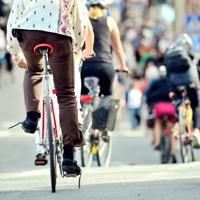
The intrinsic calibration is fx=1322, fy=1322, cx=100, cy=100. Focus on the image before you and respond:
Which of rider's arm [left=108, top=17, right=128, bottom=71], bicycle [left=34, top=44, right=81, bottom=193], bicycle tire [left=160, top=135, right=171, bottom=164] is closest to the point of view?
bicycle [left=34, top=44, right=81, bottom=193]

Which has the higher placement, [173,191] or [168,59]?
[168,59]

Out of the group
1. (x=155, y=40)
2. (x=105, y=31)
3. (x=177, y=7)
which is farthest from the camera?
(x=155, y=40)

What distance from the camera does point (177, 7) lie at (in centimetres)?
3888

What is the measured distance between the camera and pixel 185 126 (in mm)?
17688

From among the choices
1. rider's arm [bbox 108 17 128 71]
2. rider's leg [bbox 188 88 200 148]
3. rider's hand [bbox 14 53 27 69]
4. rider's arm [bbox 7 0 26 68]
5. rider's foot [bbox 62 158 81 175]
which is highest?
rider's arm [bbox 108 17 128 71]

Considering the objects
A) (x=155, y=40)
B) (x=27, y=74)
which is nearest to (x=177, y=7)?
(x=155, y=40)

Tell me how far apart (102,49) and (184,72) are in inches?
96.1

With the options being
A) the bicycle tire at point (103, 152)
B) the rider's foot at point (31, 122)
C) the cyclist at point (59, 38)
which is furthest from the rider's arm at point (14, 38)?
the bicycle tire at point (103, 152)

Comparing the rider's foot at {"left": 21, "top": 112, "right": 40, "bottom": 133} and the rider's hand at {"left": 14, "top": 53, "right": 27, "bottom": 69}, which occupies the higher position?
the rider's hand at {"left": 14, "top": 53, "right": 27, "bottom": 69}

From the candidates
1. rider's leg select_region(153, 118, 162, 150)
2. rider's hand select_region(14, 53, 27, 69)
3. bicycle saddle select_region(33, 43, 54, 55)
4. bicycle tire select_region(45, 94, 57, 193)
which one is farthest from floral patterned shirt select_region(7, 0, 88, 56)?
rider's leg select_region(153, 118, 162, 150)

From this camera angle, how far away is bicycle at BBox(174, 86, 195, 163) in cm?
1759

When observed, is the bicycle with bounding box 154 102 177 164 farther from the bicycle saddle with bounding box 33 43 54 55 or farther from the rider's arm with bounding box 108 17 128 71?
the bicycle saddle with bounding box 33 43 54 55

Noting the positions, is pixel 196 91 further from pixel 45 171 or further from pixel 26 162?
pixel 45 171

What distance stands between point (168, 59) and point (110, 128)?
83.4 inches
